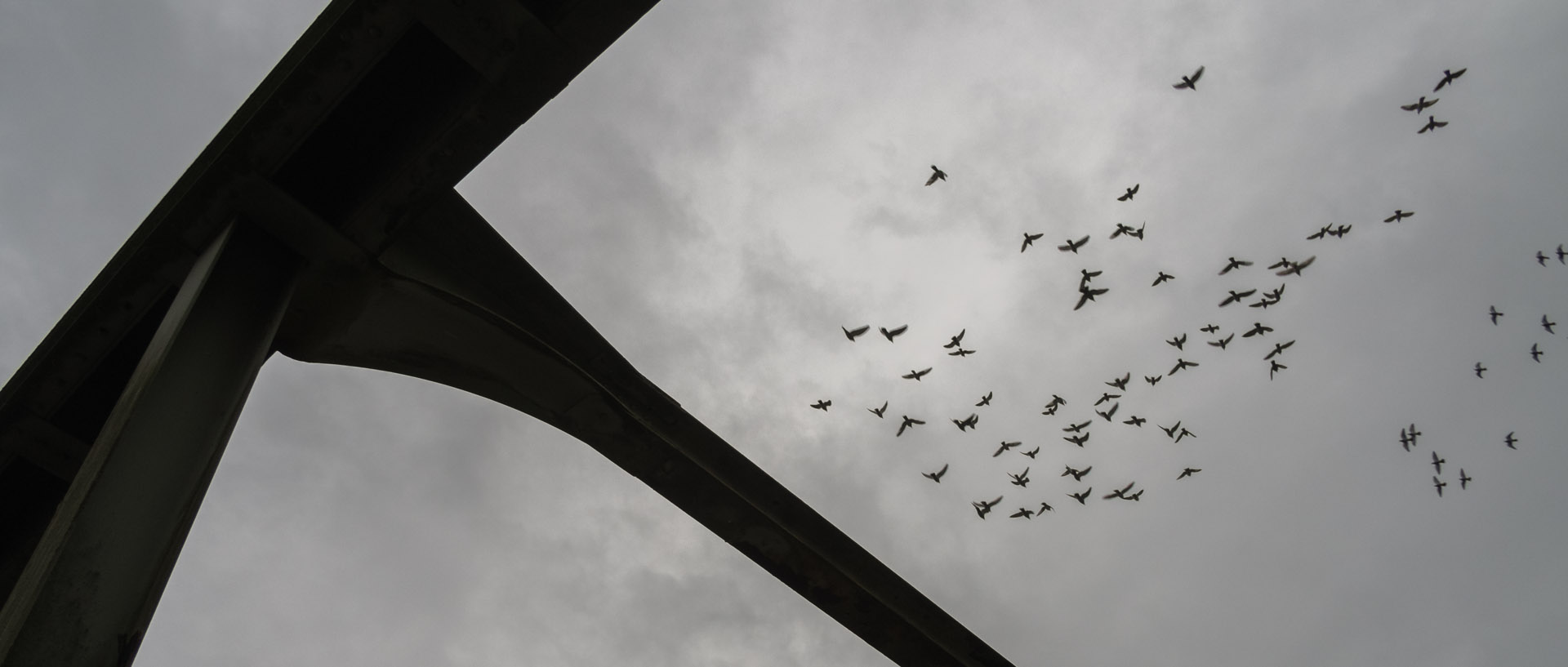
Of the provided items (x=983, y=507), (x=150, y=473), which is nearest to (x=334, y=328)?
(x=150, y=473)

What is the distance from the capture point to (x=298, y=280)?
161 inches

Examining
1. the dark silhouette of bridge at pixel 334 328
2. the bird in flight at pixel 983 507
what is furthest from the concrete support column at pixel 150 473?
the bird in flight at pixel 983 507

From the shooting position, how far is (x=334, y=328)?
4.55 meters

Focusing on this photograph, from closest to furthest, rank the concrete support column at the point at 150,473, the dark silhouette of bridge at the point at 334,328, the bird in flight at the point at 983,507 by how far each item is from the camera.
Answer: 1. the concrete support column at the point at 150,473
2. the dark silhouette of bridge at the point at 334,328
3. the bird in flight at the point at 983,507

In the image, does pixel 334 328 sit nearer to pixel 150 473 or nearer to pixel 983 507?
pixel 150 473

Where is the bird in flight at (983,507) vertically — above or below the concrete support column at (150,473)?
above

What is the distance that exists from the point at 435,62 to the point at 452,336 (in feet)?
5.17

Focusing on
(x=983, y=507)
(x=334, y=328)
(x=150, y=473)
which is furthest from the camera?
(x=983, y=507)

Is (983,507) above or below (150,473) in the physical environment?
above

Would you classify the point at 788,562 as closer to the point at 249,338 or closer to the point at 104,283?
the point at 249,338

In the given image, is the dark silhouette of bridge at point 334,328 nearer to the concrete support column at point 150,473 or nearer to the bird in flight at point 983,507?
the concrete support column at point 150,473

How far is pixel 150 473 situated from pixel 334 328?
4.78 ft

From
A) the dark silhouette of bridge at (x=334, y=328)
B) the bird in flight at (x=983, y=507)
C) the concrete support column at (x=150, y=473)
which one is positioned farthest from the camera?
the bird in flight at (x=983, y=507)

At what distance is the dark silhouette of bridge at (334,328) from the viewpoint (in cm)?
311
